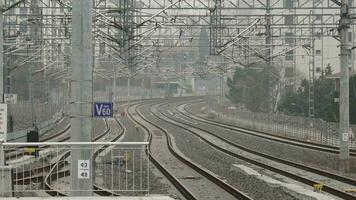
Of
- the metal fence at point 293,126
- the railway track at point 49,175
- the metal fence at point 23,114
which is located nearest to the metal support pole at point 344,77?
the railway track at point 49,175

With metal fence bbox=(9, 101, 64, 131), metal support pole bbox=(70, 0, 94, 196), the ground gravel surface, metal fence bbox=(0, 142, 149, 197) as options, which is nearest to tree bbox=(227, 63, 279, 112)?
the ground gravel surface

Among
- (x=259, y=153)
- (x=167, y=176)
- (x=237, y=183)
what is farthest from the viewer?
(x=259, y=153)

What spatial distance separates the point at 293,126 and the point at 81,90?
128ft

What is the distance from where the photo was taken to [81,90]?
10906mm

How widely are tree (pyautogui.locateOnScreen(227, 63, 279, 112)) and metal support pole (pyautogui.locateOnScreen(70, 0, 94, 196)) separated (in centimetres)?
5586

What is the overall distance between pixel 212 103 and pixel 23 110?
150 feet

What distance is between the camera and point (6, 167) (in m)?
11.2

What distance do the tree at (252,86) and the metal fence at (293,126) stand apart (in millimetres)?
3507

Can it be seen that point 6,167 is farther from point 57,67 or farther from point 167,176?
point 57,67

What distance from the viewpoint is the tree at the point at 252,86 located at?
224 ft

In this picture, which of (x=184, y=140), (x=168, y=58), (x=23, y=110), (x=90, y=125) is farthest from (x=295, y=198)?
(x=168, y=58)

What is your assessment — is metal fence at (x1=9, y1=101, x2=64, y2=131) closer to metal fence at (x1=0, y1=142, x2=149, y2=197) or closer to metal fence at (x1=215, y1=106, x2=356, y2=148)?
metal fence at (x1=0, y1=142, x2=149, y2=197)

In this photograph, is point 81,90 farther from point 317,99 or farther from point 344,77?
point 317,99

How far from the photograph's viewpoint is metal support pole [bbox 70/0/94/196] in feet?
35.6
